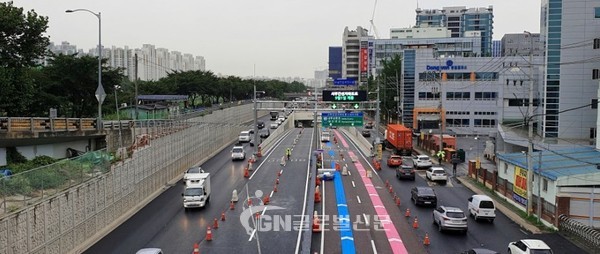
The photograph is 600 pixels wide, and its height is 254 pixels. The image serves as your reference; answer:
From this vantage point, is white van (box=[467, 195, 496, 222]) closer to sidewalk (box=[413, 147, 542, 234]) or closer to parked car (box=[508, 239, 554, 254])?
sidewalk (box=[413, 147, 542, 234])

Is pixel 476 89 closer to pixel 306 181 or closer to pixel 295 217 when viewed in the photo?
pixel 306 181

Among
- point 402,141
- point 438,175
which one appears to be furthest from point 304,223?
point 402,141

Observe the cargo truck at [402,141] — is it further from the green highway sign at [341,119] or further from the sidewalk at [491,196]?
the green highway sign at [341,119]

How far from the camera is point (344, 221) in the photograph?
1257 inches

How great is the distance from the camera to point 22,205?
2169 cm

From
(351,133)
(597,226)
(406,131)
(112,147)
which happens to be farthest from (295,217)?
(351,133)

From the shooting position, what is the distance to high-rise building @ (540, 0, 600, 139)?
2281 inches

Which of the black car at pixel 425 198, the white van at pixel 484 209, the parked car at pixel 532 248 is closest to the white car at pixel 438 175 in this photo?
the black car at pixel 425 198

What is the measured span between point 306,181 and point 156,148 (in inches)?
509

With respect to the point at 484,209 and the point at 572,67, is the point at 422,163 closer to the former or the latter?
the point at 572,67

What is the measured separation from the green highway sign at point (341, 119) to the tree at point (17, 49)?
33688 mm

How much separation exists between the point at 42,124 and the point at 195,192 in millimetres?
13529

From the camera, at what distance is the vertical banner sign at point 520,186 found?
116 feet

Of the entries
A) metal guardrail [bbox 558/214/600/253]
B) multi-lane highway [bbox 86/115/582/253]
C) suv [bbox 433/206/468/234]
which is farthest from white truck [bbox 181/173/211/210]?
metal guardrail [bbox 558/214/600/253]
